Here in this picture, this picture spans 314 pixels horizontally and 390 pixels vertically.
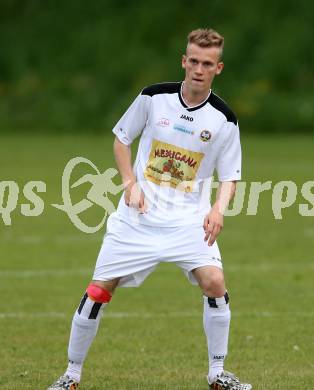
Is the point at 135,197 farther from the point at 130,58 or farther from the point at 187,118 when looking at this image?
the point at 130,58

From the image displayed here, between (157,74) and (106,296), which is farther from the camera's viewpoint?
(157,74)

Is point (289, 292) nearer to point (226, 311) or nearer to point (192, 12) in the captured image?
point (226, 311)

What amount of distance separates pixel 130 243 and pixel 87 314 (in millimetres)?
557

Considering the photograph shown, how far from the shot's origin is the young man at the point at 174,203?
7.25 meters

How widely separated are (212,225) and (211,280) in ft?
1.27

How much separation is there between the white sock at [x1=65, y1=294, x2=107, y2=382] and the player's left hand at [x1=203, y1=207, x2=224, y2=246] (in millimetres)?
846

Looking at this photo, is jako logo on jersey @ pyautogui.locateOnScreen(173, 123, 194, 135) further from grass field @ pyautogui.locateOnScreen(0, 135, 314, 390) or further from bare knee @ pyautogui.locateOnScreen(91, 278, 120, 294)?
grass field @ pyautogui.locateOnScreen(0, 135, 314, 390)

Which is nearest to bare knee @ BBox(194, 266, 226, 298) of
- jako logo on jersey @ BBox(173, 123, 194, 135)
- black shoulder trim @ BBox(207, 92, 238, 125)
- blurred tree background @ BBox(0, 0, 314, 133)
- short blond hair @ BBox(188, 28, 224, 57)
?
jako logo on jersey @ BBox(173, 123, 194, 135)

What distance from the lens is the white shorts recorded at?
7.24 m

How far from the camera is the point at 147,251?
726 cm

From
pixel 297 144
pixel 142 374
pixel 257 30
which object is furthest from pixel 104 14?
pixel 142 374

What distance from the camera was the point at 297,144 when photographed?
31.1 metres

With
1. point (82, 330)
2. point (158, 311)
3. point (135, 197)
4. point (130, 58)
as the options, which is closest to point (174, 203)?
point (135, 197)

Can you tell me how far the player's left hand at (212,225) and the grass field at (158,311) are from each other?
1.12m
